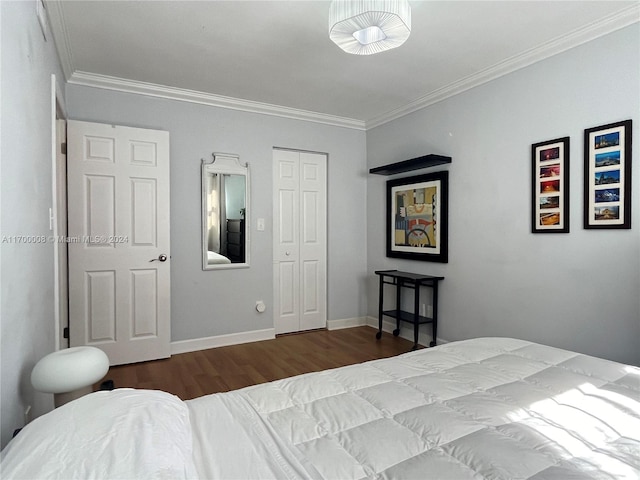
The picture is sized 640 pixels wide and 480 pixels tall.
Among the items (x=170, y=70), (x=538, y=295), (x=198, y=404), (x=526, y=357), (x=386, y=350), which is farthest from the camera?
(x=386, y=350)

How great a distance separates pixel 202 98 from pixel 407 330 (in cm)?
331

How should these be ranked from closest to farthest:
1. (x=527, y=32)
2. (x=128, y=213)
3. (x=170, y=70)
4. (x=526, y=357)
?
(x=526, y=357)
(x=527, y=32)
(x=170, y=70)
(x=128, y=213)

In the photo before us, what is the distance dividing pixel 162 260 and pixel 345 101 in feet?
8.19

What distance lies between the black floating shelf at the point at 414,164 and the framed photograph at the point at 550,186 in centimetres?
84

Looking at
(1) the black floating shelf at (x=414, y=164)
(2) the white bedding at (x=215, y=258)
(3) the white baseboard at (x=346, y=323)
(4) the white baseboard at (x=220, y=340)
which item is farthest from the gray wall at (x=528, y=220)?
(2) the white bedding at (x=215, y=258)

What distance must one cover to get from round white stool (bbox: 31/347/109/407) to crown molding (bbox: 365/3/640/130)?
350 centimetres

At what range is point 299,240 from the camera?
449 centimetres

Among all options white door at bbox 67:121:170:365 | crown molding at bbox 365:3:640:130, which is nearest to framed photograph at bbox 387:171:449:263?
crown molding at bbox 365:3:640:130

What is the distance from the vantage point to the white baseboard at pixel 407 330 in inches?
153

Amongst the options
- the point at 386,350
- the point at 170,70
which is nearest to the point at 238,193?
the point at 170,70

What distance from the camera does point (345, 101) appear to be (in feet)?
13.1

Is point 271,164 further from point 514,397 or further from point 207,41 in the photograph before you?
point 514,397

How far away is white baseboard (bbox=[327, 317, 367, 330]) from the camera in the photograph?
4.66 m

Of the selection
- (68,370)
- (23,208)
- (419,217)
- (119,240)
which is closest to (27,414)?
(68,370)
